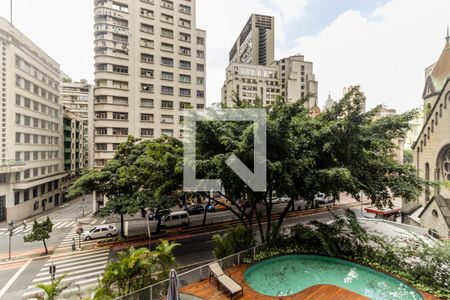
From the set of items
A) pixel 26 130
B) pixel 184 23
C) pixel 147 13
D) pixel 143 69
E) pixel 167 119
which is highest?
pixel 147 13

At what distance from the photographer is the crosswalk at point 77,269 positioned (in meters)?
15.7

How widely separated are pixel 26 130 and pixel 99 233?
21.8 m

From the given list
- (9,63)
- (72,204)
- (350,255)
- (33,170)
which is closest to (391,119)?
(350,255)

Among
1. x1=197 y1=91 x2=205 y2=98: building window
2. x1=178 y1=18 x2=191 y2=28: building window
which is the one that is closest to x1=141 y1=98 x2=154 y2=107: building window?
x1=197 y1=91 x2=205 y2=98: building window

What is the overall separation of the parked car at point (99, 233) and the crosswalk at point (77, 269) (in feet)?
10.1

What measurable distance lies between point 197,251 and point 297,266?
10.5 meters

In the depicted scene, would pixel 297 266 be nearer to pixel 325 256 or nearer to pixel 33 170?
pixel 325 256

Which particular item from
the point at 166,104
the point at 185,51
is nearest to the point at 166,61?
the point at 185,51

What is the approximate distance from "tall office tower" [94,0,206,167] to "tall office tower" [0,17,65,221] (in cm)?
900

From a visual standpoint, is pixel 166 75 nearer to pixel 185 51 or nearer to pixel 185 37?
pixel 185 51

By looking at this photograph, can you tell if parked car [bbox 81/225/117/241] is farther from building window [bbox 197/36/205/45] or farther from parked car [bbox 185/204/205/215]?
building window [bbox 197/36/205/45]

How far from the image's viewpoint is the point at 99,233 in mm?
25219

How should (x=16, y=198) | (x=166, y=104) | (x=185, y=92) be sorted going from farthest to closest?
(x=185, y=92) < (x=166, y=104) < (x=16, y=198)

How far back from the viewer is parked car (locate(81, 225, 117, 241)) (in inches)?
977
